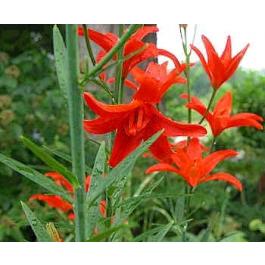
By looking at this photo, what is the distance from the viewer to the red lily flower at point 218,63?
0.56 m

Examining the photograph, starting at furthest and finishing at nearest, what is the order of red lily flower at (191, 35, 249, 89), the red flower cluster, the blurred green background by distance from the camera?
the blurred green background, red lily flower at (191, 35, 249, 89), the red flower cluster

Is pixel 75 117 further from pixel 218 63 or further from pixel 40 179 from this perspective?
pixel 218 63

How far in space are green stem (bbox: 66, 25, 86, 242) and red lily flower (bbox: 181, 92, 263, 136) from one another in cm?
22

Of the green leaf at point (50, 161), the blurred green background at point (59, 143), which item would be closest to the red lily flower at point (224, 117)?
the green leaf at point (50, 161)

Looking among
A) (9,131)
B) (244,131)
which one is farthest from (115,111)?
(244,131)

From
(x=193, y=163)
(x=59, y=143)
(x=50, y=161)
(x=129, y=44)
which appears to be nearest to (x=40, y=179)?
(x=50, y=161)

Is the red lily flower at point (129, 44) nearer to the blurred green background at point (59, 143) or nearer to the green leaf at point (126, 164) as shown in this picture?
the green leaf at point (126, 164)

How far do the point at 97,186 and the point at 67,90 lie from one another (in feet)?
0.19

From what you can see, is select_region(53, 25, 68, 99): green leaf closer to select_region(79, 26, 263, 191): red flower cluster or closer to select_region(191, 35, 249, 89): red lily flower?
select_region(79, 26, 263, 191): red flower cluster

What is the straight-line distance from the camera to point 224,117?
0.63 metres

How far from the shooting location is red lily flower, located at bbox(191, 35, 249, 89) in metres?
0.56

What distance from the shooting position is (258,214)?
6.89 feet

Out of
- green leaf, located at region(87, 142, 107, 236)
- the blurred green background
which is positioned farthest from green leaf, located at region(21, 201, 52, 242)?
the blurred green background

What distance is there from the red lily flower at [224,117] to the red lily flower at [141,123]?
0.12 m
